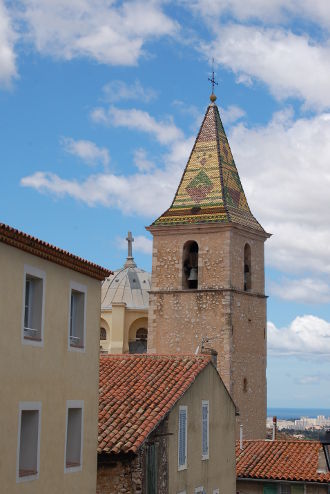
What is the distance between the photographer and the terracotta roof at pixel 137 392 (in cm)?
2047

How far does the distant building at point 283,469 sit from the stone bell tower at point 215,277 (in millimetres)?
7906

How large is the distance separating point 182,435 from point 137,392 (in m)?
1.49

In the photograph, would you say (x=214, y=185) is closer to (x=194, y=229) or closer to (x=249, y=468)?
(x=194, y=229)

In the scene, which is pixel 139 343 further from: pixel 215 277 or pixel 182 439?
pixel 182 439

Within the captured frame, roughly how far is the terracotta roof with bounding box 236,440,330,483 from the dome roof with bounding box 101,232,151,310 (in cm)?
1704

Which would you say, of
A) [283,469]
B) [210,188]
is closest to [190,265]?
[210,188]

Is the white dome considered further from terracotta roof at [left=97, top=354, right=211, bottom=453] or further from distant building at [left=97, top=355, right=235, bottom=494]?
terracotta roof at [left=97, top=354, right=211, bottom=453]

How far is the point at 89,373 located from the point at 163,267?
24123 mm

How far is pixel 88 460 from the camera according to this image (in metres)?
18.7

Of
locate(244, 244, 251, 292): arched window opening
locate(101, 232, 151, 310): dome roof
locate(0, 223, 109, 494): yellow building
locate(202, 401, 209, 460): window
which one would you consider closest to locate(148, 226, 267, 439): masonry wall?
locate(244, 244, 251, 292): arched window opening

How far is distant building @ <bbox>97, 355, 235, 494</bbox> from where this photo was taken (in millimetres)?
20094

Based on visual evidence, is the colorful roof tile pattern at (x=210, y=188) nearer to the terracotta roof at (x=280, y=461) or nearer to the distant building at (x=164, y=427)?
the terracotta roof at (x=280, y=461)

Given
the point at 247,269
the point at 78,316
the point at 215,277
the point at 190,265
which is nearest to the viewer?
the point at 78,316

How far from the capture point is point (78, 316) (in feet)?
61.1
